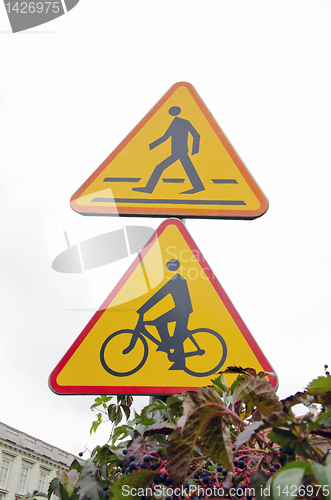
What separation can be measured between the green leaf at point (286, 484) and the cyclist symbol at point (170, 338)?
98 cm

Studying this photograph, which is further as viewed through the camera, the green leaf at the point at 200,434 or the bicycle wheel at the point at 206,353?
the bicycle wheel at the point at 206,353

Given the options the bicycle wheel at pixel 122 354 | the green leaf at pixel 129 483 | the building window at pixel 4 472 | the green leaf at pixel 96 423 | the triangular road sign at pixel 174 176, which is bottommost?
the green leaf at pixel 129 483

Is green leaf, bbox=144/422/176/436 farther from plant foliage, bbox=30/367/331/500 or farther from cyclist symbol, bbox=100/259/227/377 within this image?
cyclist symbol, bbox=100/259/227/377

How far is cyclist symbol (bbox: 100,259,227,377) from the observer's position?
1403 millimetres

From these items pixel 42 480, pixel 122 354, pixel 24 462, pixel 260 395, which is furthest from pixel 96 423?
pixel 42 480

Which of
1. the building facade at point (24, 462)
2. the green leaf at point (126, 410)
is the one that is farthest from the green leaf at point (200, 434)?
the building facade at point (24, 462)

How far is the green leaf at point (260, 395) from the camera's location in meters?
0.62

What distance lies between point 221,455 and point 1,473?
36.5 meters

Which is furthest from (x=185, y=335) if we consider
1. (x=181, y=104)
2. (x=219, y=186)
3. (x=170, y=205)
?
(x=181, y=104)

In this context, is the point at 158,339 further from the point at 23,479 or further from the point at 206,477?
the point at 23,479

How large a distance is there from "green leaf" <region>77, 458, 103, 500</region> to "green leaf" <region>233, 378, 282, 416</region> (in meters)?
0.30

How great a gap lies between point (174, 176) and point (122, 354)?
2.55ft

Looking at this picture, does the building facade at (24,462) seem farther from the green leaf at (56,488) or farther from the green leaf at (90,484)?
the green leaf at (90,484)

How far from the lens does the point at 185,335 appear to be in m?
1.43
